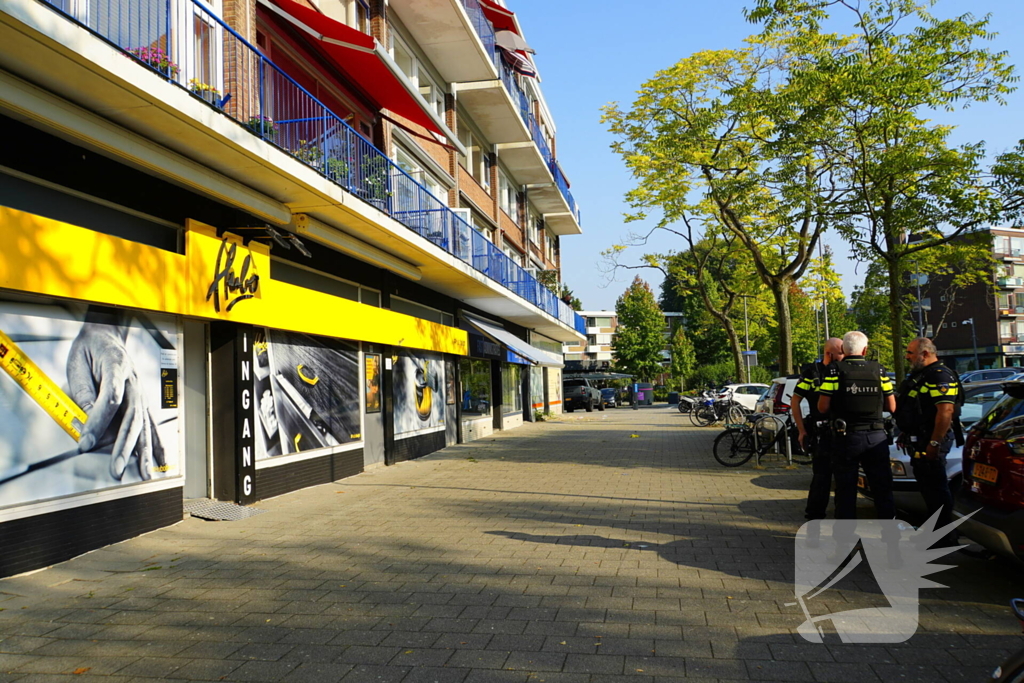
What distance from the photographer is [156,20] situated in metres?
7.68

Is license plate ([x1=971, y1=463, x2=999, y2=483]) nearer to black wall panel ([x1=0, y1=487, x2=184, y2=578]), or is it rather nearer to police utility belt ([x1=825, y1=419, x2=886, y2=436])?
police utility belt ([x1=825, y1=419, x2=886, y2=436])

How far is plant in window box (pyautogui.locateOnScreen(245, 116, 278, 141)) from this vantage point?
346 inches

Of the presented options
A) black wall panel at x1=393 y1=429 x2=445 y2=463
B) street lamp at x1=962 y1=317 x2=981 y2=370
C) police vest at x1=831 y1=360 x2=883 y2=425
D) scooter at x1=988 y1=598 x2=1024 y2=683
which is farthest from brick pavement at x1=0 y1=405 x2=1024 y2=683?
street lamp at x1=962 y1=317 x2=981 y2=370

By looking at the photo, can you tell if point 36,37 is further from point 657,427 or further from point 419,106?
point 657,427

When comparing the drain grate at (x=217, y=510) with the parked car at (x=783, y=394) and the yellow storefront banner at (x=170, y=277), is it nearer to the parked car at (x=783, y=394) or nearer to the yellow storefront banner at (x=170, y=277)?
the yellow storefront banner at (x=170, y=277)

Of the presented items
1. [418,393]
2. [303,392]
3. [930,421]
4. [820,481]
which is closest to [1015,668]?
[930,421]

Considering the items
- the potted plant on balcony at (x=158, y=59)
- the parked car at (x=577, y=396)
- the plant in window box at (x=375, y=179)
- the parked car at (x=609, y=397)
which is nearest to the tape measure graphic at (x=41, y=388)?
the potted plant on balcony at (x=158, y=59)

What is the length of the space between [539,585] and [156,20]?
637 centimetres

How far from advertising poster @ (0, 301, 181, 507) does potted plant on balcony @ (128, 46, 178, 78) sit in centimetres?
234

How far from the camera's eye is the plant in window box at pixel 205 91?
8094 millimetres

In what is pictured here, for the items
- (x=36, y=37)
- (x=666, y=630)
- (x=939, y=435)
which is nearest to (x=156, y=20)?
(x=36, y=37)

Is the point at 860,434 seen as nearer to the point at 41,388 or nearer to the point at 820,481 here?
the point at 820,481

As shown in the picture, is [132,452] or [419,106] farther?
[419,106]

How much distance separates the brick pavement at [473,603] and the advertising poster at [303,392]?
1222mm
